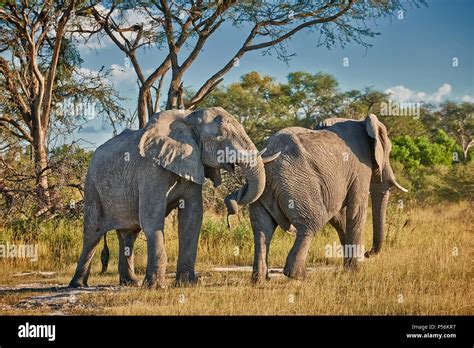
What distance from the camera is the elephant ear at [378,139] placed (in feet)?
37.4

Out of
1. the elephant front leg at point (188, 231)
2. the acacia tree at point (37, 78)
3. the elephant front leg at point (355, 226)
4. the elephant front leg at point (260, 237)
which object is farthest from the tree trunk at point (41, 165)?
the elephant front leg at point (355, 226)

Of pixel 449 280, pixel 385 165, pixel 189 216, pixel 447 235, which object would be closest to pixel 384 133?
pixel 385 165

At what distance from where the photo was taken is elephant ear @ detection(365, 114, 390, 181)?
37.4ft

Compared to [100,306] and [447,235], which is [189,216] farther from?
[447,235]

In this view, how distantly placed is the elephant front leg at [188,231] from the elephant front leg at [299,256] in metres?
1.30

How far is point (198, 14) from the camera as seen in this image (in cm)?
1730

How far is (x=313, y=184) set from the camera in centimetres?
1081

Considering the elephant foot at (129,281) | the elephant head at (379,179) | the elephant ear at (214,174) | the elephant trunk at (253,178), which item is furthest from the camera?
the elephant head at (379,179)

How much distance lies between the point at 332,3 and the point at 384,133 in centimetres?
698

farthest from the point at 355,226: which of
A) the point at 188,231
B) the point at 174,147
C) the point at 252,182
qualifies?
the point at 174,147

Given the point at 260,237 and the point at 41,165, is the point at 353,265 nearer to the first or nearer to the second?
the point at 260,237

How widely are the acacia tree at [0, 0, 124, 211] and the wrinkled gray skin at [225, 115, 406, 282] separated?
5.88m

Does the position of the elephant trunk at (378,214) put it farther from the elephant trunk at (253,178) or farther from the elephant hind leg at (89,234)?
the elephant hind leg at (89,234)
